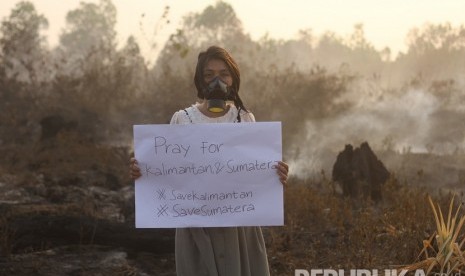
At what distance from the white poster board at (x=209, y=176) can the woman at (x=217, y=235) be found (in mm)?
74

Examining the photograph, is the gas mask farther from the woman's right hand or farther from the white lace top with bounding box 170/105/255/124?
the woman's right hand

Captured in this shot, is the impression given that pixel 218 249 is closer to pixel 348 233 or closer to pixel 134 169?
pixel 134 169

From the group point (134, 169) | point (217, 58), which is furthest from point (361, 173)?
point (134, 169)

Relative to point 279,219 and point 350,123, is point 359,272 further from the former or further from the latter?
point 350,123

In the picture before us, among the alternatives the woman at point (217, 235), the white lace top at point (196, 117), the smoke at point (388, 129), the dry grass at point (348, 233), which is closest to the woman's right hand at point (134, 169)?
the woman at point (217, 235)

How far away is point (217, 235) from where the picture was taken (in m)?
3.24

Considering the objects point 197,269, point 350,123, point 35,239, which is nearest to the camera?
point 197,269

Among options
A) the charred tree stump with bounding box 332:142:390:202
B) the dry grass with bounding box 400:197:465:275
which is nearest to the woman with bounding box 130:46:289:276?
the dry grass with bounding box 400:197:465:275

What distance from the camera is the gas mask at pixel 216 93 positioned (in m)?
3.17

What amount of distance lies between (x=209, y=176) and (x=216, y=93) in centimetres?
43

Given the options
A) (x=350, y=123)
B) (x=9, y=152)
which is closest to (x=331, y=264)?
(x=9, y=152)

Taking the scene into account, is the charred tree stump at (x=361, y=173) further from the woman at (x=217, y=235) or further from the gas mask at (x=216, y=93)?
the gas mask at (x=216, y=93)

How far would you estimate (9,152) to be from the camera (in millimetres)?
10445

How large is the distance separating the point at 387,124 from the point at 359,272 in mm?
8295
